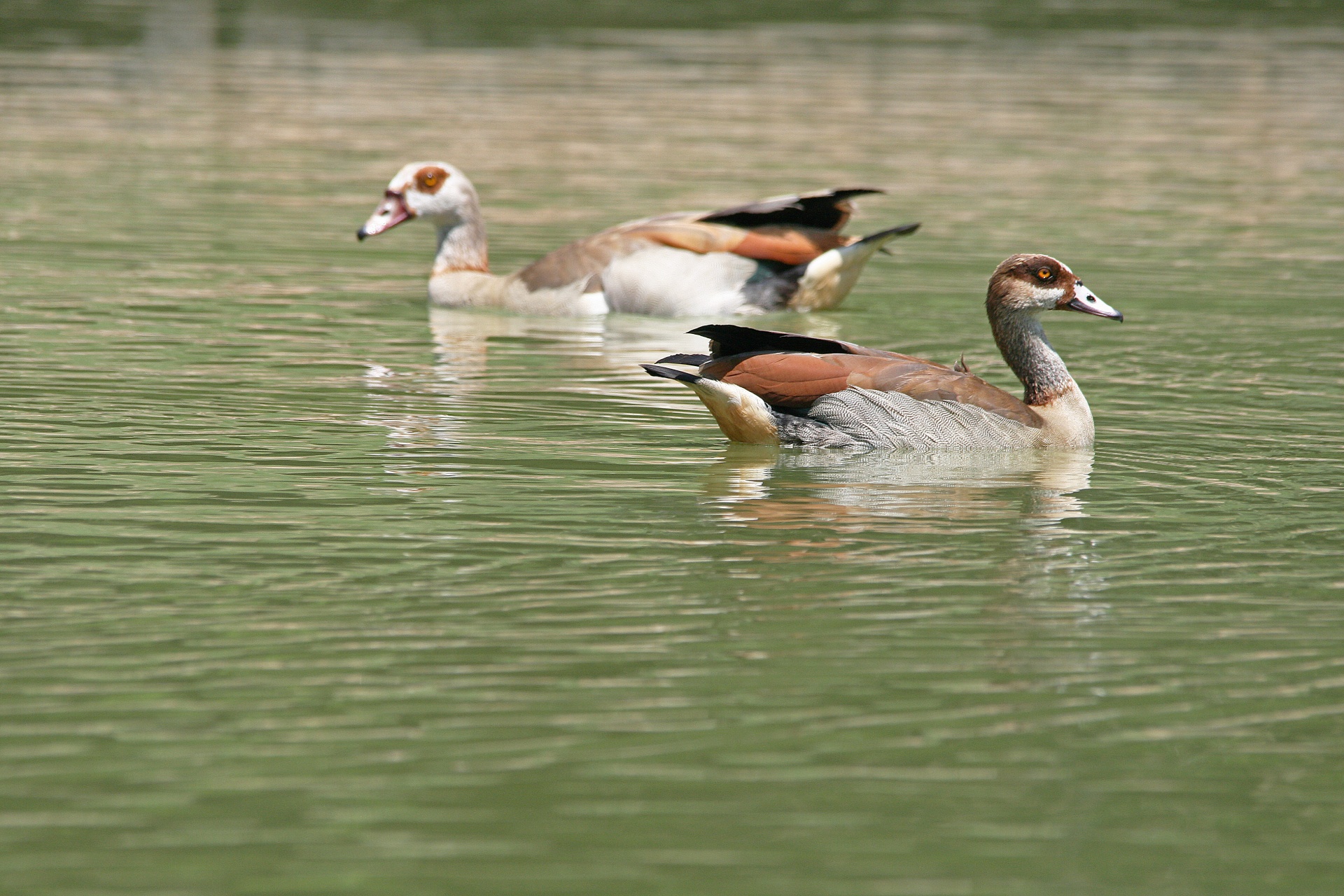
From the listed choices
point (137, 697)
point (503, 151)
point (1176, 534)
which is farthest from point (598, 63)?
point (137, 697)

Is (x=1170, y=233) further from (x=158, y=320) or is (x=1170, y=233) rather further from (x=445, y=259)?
(x=158, y=320)

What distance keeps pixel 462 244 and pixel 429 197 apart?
1.48 ft

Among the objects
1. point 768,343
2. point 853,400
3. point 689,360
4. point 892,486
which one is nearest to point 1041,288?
point 853,400

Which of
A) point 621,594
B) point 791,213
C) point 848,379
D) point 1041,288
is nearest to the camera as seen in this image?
point 621,594

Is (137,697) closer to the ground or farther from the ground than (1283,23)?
closer to the ground

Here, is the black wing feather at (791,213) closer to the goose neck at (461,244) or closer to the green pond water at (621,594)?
the green pond water at (621,594)

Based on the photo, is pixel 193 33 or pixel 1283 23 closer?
pixel 193 33

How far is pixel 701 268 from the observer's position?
14.8 m

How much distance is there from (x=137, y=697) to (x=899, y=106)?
24.5m

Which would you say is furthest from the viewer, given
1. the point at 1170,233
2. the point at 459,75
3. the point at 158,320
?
the point at 459,75

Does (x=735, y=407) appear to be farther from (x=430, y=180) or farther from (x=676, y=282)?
(x=430, y=180)

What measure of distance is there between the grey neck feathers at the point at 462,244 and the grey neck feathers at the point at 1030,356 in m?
6.32

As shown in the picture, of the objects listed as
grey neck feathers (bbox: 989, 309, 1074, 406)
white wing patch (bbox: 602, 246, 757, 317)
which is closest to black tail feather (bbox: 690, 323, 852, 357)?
grey neck feathers (bbox: 989, 309, 1074, 406)

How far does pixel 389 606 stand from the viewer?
6891 millimetres
